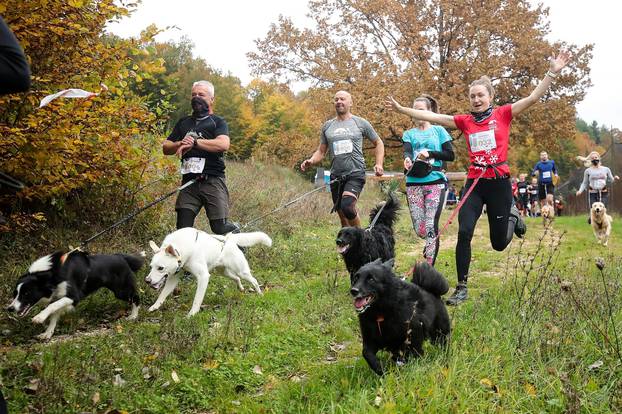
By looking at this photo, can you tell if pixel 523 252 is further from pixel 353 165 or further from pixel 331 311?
pixel 331 311

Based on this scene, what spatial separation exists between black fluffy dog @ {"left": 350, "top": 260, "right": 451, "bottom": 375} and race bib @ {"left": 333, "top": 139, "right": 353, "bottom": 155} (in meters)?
3.13

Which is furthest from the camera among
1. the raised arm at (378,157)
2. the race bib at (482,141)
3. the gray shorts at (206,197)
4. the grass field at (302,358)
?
the raised arm at (378,157)

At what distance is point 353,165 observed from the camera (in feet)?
21.9

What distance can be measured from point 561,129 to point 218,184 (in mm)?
22662

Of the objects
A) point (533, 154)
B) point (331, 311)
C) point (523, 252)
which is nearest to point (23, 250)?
point (331, 311)

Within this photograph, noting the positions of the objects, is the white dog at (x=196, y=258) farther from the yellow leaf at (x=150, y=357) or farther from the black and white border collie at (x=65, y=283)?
the yellow leaf at (x=150, y=357)

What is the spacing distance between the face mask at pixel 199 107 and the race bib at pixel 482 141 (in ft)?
9.55

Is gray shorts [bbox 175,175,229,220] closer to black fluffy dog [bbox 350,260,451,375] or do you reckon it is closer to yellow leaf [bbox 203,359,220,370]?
yellow leaf [bbox 203,359,220,370]

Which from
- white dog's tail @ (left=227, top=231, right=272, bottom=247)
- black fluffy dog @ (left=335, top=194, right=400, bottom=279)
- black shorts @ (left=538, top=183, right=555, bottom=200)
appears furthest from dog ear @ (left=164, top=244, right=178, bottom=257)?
black shorts @ (left=538, top=183, right=555, bottom=200)

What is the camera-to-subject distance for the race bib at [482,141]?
17.5 ft

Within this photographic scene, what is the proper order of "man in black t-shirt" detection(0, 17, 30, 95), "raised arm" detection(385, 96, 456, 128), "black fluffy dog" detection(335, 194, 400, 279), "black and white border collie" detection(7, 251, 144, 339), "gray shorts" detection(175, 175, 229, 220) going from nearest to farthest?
"man in black t-shirt" detection(0, 17, 30, 95), "black and white border collie" detection(7, 251, 144, 339), "raised arm" detection(385, 96, 456, 128), "black fluffy dog" detection(335, 194, 400, 279), "gray shorts" detection(175, 175, 229, 220)

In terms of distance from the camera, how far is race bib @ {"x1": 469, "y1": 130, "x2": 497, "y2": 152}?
5328 millimetres

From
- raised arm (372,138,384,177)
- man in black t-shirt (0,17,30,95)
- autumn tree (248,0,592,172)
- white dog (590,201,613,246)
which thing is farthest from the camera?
autumn tree (248,0,592,172)

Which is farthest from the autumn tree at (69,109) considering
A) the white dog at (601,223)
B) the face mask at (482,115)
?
the white dog at (601,223)
